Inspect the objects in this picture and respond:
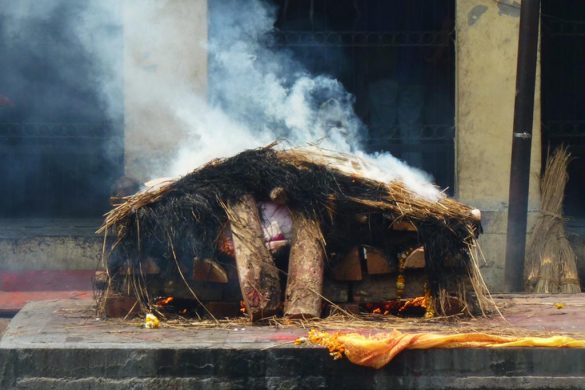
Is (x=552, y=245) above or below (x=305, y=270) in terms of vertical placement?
above

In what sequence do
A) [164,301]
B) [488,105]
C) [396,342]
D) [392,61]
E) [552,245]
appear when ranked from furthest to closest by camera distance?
[392,61], [488,105], [552,245], [164,301], [396,342]

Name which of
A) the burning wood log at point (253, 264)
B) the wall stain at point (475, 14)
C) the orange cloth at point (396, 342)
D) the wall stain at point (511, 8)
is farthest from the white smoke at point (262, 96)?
the orange cloth at point (396, 342)

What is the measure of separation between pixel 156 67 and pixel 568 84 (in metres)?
4.56

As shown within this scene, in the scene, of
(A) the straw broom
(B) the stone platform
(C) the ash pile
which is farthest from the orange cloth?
→ (A) the straw broom

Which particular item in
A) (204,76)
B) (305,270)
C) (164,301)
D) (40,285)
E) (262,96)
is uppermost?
(204,76)

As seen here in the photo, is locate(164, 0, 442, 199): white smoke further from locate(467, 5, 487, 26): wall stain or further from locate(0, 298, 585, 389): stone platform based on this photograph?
locate(0, 298, 585, 389): stone platform

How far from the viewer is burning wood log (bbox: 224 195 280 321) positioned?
574 cm

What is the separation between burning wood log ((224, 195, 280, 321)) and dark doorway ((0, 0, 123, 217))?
4.77m

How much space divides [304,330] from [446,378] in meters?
0.84

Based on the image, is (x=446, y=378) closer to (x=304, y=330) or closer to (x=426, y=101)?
(x=304, y=330)

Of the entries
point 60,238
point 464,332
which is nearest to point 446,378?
point 464,332

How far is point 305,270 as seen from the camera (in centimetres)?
589

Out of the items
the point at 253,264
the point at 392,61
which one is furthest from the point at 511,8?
the point at 253,264

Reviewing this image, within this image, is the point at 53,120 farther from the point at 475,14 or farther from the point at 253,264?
the point at 253,264
